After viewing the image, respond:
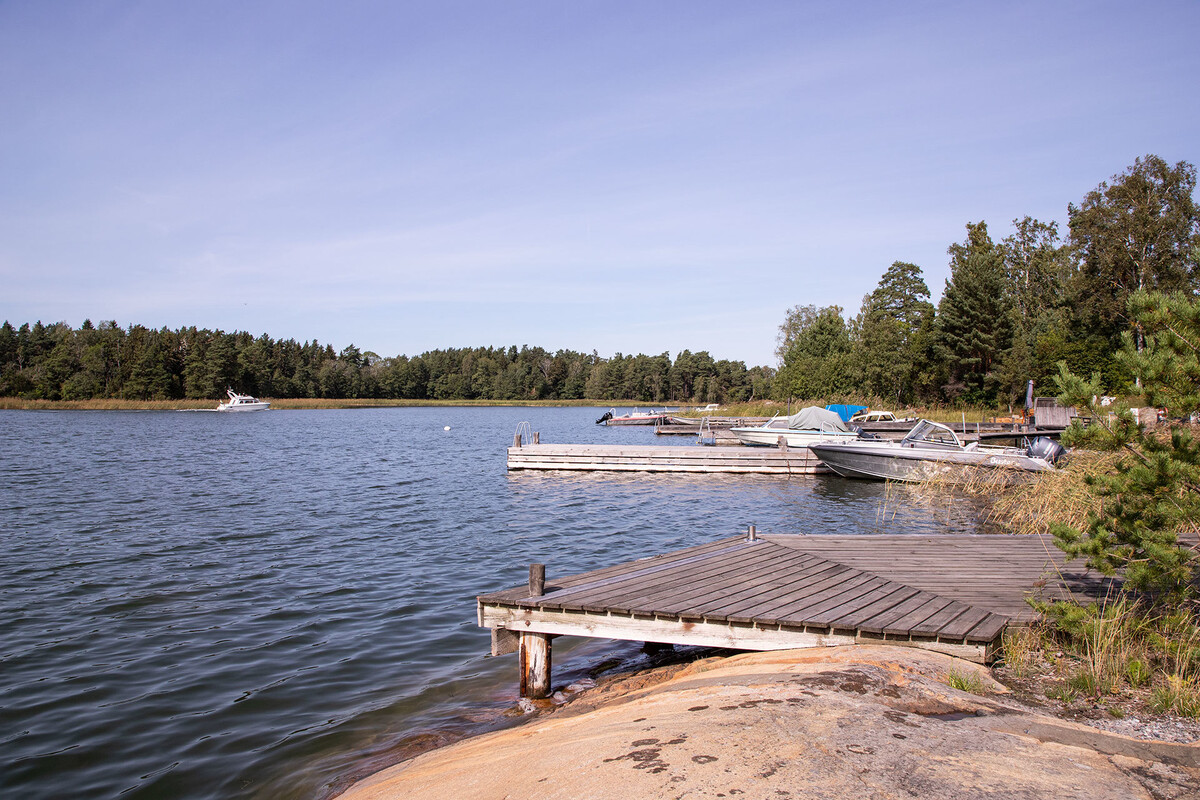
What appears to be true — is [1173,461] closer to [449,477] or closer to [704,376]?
[449,477]

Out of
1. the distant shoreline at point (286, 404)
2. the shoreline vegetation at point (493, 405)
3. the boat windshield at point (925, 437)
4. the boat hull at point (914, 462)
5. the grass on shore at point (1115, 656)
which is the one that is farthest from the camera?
the distant shoreline at point (286, 404)

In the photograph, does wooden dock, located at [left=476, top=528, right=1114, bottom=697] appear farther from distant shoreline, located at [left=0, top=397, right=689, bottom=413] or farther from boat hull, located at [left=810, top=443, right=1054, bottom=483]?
distant shoreline, located at [left=0, top=397, right=689, bottom=413]

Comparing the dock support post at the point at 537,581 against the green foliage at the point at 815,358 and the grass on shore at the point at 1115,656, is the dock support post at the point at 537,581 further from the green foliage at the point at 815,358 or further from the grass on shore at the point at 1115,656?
the green foliage at the point at 815,358

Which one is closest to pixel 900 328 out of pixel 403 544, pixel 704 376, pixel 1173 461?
pixel 403 544

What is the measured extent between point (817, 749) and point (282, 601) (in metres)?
8.02

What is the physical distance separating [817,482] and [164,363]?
9020 cm

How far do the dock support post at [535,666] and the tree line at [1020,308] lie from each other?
31595mm

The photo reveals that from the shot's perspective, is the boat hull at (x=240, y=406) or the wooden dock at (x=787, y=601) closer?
the wooden dock at (x=787, y=601)

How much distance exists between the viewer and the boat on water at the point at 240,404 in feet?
281

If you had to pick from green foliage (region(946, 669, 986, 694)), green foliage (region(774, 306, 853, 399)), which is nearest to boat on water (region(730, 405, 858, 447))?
green foliage (region(946, 669, 986, 694))


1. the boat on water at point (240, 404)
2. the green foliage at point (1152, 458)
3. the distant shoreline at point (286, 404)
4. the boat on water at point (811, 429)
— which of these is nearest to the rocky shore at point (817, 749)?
the green foliage at point (1152, 458)

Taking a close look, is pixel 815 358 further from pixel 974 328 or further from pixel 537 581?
pixel 537 581

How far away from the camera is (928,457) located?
20250mm

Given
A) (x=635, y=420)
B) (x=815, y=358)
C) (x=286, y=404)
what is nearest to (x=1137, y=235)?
(x=815, y=358)
